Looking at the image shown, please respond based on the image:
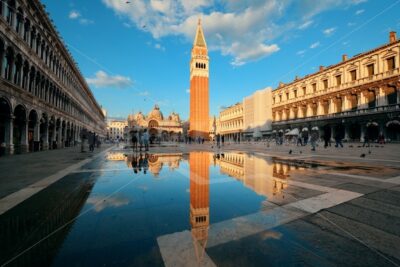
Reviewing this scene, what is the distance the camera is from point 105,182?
5688 mm

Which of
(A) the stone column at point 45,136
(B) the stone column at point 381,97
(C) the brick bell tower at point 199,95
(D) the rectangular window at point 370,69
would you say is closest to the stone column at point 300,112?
(D) the rectangular window at point 370,69

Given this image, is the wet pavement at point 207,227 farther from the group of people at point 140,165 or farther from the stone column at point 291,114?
the stone column at point 291,114

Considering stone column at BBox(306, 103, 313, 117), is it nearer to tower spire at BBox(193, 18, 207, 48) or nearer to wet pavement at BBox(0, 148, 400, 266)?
wet pavement at BBox(0, 148, 400, 266)

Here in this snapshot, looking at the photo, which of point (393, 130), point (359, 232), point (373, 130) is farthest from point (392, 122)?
point (359, 232)

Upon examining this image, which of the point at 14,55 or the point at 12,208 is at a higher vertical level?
the point at 14,55

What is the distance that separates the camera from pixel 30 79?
723 inches

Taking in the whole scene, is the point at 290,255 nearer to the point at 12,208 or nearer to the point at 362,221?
the point at 362,221

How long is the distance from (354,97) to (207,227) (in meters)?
41.0

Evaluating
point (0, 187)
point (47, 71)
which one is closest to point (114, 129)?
point (47, 71)

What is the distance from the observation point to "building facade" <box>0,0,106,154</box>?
14516mm

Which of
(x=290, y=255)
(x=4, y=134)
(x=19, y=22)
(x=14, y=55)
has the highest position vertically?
(x=19, y=22)

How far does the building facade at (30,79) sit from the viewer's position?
1452 centimetres

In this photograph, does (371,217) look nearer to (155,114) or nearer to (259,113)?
(259,113)

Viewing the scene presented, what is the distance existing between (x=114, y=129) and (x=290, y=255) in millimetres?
173747
